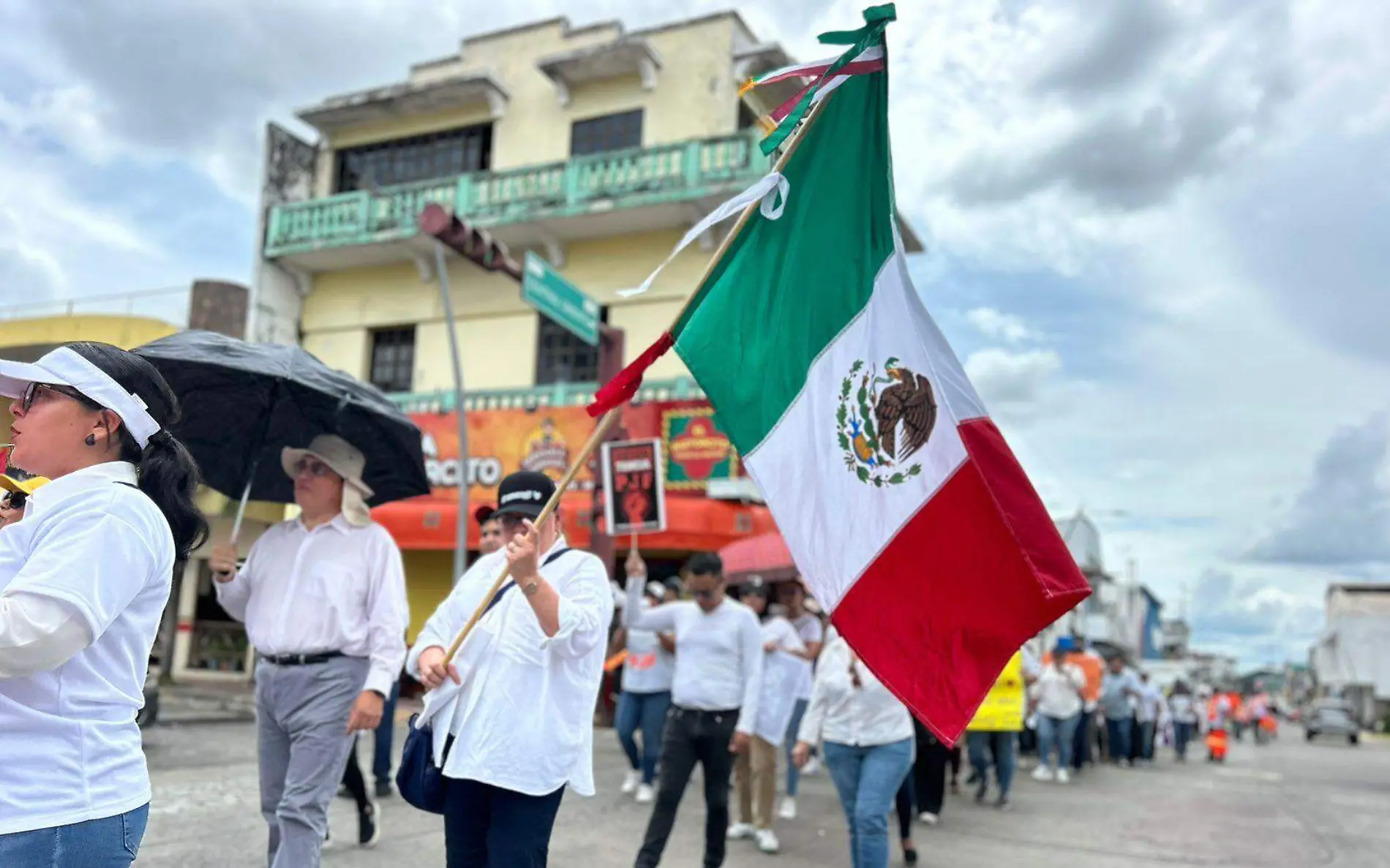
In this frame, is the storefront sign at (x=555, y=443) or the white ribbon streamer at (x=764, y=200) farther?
the storefront sign at (x=555, y=443)

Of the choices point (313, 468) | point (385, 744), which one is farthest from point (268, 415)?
point (385, 744)

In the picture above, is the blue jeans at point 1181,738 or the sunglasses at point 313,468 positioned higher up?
the sunglasses at point 313,468

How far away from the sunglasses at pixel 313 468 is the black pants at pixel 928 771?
19.5 feet

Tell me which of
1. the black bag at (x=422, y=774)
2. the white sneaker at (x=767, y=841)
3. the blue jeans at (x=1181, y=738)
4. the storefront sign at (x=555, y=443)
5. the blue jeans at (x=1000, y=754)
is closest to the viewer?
the black bag at (x=422, y=774)

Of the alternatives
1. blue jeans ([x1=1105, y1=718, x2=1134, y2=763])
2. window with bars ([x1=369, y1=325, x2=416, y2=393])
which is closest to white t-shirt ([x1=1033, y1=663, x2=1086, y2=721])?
blue jeans ([x1=1105, y1=718, x2=1134, y2=763])

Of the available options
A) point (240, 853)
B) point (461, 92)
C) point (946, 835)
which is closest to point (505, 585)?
point (240, 853)

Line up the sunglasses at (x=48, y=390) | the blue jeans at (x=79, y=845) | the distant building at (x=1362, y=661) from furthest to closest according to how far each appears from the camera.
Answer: the distant building at (x=1362, y=661) < the sunglasses at (x=48, y=390) < the blue jeans at (x=79, y=845)

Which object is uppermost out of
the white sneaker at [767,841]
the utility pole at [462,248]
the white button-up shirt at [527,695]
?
the utility pole at [462,248]

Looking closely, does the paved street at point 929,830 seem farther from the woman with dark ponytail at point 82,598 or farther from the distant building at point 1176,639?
the distant building at point 1176,639

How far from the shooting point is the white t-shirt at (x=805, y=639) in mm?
9539

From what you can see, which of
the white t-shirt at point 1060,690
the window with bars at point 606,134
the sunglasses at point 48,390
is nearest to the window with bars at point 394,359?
the window with bars at point 606,134

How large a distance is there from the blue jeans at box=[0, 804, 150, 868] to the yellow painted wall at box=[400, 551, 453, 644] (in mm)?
17693

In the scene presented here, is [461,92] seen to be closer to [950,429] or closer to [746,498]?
[746,498]

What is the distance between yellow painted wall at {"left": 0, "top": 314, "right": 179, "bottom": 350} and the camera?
18.7 metres
